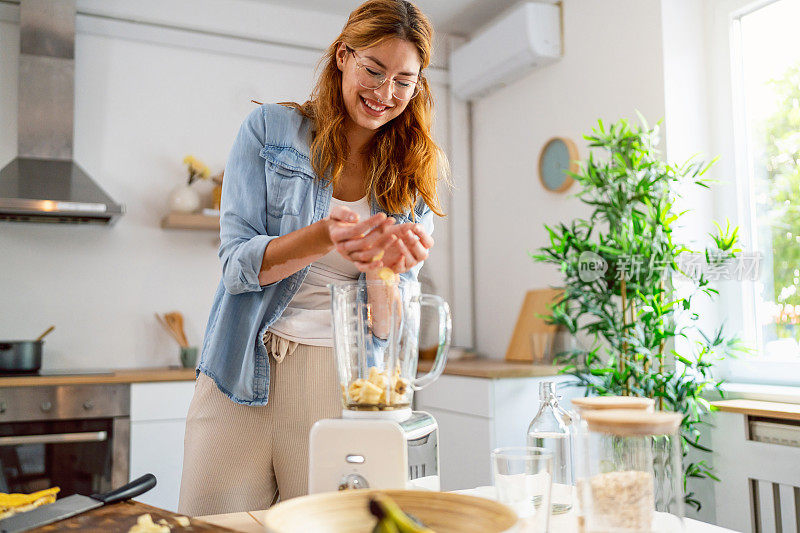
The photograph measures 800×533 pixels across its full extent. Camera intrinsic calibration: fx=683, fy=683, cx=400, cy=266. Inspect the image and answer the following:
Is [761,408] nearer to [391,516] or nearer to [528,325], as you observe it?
[528,325]

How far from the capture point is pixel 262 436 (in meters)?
1.17

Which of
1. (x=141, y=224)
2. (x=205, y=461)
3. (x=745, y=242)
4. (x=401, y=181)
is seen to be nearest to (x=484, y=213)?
(x=745, y=242)

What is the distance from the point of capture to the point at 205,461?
3.75 feet

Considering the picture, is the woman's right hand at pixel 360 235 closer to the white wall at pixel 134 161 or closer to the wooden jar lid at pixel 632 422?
the wooden jar lid at pixel 632 422

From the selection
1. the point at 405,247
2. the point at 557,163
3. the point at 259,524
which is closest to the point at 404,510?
the point at 259,524

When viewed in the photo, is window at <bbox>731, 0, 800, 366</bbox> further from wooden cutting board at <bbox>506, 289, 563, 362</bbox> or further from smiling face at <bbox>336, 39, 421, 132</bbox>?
smiling face at <bbox>336, 39, 421, 132</bbox>

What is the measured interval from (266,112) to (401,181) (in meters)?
0.27

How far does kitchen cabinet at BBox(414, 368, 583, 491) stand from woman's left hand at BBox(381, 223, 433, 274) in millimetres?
1653

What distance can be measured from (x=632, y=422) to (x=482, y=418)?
195cm

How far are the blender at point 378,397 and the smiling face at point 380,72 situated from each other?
393 millimetres

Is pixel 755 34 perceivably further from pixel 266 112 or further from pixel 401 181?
pixel 266 112

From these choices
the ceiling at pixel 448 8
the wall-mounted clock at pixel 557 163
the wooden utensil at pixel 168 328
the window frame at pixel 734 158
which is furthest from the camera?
the ceiling at pixel 448 8

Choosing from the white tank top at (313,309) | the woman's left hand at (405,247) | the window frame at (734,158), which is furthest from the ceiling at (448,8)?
the woman's left hand at (405,247)

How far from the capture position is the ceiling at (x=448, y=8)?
3.36 m
